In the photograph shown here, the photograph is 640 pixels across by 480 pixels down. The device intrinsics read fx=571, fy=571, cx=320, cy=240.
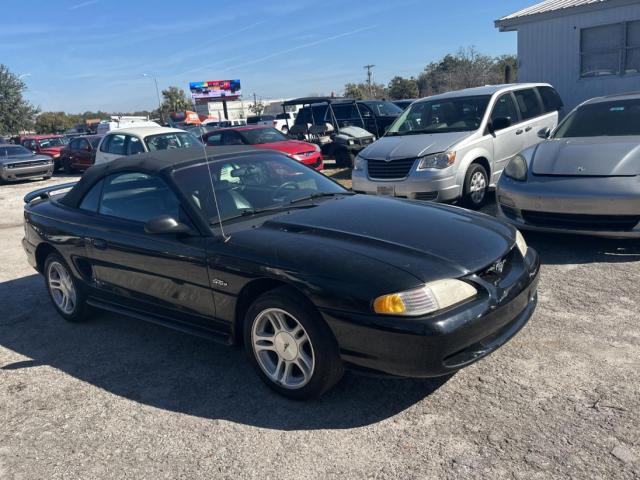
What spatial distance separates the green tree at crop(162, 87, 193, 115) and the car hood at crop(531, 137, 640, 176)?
8228 cm

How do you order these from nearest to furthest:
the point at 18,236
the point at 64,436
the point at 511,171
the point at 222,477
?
1. the point at 222,477
2. the point at 64,436
3. the point at 511,171
4. the point at 18,236

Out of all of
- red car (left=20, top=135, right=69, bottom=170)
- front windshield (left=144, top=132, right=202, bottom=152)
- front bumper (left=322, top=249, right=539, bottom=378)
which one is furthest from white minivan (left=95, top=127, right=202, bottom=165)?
red car (left=20, top=135, right=69, bottom=170)

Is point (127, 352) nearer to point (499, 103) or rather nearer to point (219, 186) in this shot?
point (219, 186)

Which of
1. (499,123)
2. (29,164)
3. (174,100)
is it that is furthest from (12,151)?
(174,100)

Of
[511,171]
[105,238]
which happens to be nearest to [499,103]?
[511,171]

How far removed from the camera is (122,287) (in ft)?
14.3

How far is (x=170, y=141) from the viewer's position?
1261 cm

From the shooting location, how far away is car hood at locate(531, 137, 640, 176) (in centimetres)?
553

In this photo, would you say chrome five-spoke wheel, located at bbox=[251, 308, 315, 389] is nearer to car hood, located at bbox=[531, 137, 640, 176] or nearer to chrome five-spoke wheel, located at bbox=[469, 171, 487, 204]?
car hood, located at bbox=[531, 137, 640, 176]

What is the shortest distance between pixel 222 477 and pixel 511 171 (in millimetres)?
4762

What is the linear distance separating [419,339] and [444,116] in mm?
6531

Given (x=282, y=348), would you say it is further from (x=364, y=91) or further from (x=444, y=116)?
(x=364, y=91)

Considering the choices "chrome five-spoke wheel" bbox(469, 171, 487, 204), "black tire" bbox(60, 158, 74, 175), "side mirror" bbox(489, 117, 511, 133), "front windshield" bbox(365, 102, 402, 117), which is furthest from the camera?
"black tire" bbox(60, 158, 74, 175)

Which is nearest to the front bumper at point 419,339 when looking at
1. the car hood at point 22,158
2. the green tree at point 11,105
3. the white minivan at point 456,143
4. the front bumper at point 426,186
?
the front bumper at point 426,186
